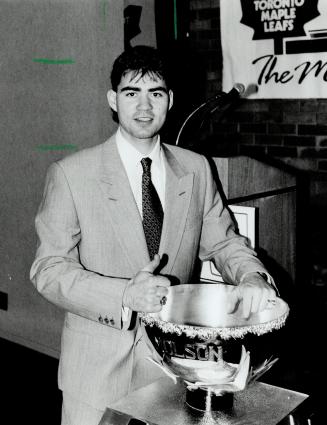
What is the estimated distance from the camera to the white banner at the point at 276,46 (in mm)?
3633

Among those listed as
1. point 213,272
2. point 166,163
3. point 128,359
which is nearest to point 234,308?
point 128,359

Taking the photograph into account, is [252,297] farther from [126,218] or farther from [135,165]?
[135,165]

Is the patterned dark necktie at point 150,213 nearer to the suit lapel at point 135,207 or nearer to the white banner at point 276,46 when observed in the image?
the suit lapel at point 135,207

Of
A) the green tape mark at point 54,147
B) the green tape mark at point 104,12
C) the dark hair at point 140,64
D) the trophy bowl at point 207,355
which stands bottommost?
the trophy bowl at point 207,355

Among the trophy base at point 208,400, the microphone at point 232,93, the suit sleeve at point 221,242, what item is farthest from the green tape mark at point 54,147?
the trophy base at point 208,400

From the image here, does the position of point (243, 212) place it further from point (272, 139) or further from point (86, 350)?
point (272, 139)

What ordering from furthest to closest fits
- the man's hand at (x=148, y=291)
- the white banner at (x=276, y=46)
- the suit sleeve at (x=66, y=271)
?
1. the white banner at (x=276, y=46)
2. the suit sleeve at (x=66, y=271)
3. the man's hand at (x=148, y=291)

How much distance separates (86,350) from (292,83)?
2.54 m

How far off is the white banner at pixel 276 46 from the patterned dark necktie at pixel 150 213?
2.15 metres

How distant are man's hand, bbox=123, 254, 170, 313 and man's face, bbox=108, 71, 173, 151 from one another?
462mm

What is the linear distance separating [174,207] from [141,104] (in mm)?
298

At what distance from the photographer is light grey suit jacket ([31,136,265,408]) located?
5.14 ft

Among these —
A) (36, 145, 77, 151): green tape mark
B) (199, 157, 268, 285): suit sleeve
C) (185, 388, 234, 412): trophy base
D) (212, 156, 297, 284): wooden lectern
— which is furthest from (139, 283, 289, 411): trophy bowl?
(36, 145, 77, 151): green tape mark

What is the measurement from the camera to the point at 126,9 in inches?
134
